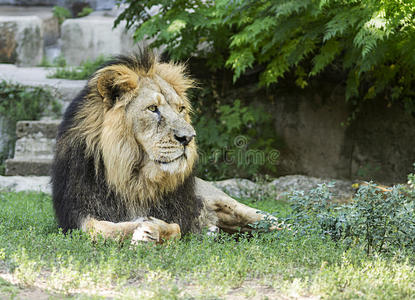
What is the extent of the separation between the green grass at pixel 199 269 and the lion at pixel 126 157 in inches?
7.9

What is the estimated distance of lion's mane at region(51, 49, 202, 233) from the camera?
418cm

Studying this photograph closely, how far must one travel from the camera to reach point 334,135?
998cm

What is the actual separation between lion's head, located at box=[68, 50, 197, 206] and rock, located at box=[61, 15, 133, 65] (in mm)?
9991

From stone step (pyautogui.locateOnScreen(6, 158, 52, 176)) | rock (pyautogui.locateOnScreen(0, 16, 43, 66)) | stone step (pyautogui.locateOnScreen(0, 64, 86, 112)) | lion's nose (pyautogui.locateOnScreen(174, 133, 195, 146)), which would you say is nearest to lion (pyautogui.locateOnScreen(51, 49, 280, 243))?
lion's nose (pyautogui.locateOnScreen(174, 133, 195, 146))

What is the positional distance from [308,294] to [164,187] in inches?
62.1

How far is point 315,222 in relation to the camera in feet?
15.1

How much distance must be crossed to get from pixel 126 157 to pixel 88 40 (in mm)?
10884

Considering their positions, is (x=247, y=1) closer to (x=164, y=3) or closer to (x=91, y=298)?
(x=164, y=3)

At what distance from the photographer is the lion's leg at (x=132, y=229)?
13.1 feet

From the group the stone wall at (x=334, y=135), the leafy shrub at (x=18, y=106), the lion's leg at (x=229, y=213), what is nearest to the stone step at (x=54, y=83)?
the leafy shrub at (x=18, y=106)

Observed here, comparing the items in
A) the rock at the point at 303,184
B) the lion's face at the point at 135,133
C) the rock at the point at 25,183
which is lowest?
the rock at the point at 25,183

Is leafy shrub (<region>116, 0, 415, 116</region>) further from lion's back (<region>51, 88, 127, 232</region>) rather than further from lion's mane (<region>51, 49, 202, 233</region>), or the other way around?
lion's back (<region>51, 88, 127, 232</region>)

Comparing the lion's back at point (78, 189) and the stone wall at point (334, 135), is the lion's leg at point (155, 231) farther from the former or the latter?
the stone wall at point (334, 135)

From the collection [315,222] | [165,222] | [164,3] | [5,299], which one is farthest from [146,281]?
[164,3]
